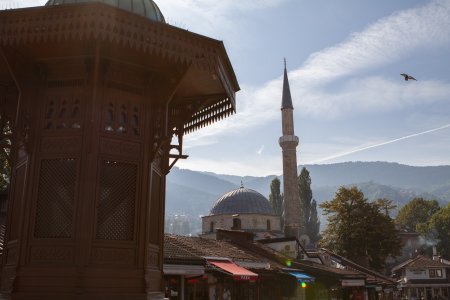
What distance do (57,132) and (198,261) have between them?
945 centimetres

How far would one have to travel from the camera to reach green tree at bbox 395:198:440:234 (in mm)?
72438

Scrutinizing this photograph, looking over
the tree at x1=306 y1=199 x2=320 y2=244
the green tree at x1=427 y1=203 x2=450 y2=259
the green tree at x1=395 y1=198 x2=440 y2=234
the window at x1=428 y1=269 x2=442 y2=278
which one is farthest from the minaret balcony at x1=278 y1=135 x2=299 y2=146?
the green tree at x1=395 y1=198 x2=440 y2=234

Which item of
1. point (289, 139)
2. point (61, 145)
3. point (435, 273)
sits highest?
point (289, 139)

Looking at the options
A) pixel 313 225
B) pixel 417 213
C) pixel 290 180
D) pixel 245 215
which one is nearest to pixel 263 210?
pixel 245 215

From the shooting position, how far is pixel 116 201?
20.8 feet

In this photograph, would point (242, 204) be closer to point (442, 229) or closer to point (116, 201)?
point (442, 229)

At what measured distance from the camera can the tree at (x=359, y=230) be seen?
35.3m

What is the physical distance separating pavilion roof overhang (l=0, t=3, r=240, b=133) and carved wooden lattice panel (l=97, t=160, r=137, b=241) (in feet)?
4.94

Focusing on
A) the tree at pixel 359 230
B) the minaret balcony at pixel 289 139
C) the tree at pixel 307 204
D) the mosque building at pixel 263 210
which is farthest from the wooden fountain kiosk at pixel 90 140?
the tree at pixel 307 204

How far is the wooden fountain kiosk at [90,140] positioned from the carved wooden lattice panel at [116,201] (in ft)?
0.04

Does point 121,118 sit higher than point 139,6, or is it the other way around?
point 139,6

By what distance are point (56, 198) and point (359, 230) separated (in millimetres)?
31760

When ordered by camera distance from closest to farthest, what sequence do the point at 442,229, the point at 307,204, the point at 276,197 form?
the point at 442,229
the point at 276,197
the point at 307,204

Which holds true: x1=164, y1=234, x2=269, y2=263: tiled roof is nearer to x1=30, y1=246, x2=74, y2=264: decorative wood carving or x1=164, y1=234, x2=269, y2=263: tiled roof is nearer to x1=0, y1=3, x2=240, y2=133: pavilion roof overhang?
x1=30, y1=246, x2=74, y2=264: decorative wood carving
